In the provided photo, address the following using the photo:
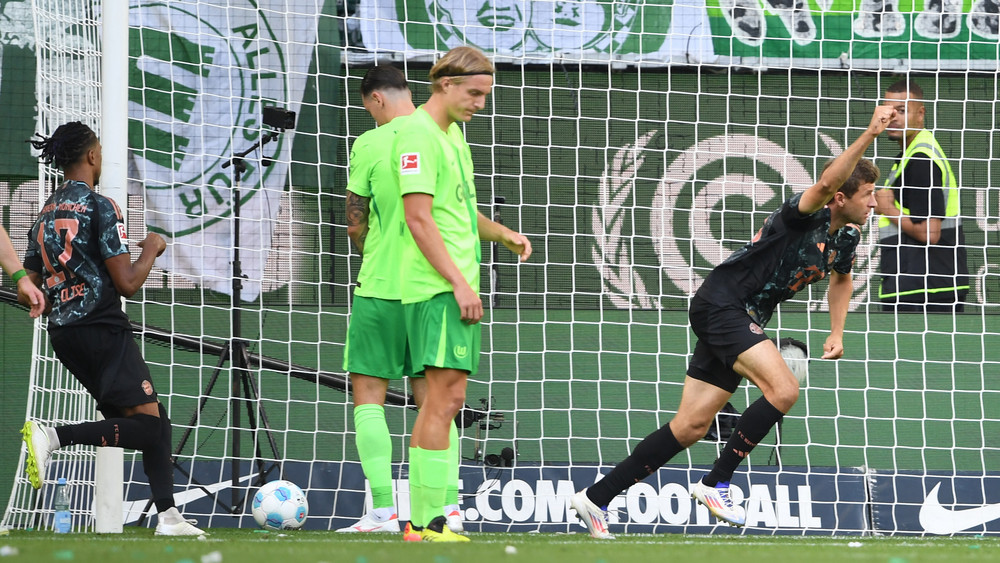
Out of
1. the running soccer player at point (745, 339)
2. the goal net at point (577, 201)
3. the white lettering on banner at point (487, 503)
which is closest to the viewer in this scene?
the running soccer player at point (745, 339)

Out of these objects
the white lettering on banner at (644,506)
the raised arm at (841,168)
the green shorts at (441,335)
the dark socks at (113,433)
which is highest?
the raised arm at (841,168)

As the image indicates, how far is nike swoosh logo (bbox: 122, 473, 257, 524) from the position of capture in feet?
22.0

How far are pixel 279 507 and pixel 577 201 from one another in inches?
129

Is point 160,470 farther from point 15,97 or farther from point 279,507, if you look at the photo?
point 15,97

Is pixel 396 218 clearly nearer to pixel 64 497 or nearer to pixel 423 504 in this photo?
pixel 423 504

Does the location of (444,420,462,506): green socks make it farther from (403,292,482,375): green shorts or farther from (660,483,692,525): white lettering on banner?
(660,483,692,525): white lettering on banner

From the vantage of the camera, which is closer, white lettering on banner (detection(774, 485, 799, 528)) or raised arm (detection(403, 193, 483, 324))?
raised arm (detection(403, 193, 483, 324))

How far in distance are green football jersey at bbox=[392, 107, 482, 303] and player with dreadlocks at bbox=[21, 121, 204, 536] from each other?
1285 mm

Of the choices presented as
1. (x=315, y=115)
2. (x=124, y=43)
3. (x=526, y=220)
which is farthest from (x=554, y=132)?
(x=124, y=43)

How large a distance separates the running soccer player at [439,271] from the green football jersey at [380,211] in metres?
0.55

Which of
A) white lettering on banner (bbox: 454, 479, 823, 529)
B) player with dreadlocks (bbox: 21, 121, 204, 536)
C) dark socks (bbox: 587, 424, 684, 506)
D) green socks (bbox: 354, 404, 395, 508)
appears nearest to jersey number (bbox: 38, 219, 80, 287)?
player with dreadlocks (bbox: 21, 121, 204, 536)

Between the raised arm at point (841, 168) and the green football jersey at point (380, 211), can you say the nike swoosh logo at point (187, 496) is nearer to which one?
the green football jersey at point (380, 211)

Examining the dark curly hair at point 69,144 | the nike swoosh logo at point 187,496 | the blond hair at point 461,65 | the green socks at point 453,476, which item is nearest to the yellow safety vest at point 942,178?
the green socks at point 453,476

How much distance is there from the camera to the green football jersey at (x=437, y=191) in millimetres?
4094
